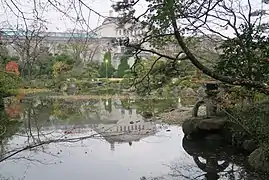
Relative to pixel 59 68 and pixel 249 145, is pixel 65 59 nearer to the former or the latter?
pixel 59 68

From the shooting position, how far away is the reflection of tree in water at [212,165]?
4387 mm

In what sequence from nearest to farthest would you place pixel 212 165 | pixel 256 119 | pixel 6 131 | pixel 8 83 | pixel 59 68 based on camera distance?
pixel 256 119
pixel 212 165
pixel 6 131
pixel 8 83
pixel 59 68

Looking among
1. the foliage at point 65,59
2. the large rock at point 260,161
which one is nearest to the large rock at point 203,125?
the large rock at point 260,161

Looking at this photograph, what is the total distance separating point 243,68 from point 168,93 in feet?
39.4

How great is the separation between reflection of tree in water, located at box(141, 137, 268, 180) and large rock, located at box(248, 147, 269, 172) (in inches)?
4.1

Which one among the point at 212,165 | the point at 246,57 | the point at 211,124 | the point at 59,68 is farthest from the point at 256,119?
the point at 59,68

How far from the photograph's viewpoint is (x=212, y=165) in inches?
196

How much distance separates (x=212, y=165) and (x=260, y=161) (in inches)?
28.3

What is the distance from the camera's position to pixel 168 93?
1727 centimetres

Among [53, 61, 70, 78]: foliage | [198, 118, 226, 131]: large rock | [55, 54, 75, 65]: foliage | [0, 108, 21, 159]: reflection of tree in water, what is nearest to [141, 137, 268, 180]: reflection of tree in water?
[198, 118, 226, 131]: large rock

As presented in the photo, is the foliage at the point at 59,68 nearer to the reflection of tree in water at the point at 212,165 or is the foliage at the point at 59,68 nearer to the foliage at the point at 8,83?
the foliage at the point at 8,83

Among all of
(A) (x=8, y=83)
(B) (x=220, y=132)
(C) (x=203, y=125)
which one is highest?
(A) (x=8, y=83)

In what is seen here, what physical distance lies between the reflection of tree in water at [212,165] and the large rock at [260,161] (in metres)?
0.10

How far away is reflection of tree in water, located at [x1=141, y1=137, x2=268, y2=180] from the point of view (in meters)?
4.39
